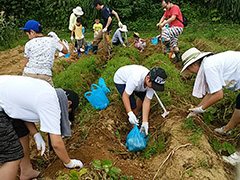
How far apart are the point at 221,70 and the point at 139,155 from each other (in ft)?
5.10

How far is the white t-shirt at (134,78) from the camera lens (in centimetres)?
272

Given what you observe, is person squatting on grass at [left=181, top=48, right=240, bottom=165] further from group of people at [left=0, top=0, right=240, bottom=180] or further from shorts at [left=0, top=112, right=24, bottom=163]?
shorts at [left=0, top=112, right=24, bottom=163]

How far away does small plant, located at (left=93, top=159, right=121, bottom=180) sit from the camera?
1914mm

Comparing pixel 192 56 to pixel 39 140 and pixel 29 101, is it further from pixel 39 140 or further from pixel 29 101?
pixel 39 140

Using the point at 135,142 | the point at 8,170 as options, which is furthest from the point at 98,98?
the point at 8,170

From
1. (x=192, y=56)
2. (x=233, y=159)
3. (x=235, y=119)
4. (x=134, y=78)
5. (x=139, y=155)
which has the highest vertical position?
(x=192, y=56)

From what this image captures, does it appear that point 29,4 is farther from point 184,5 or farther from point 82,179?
point 82,179

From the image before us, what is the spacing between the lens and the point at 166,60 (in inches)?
214

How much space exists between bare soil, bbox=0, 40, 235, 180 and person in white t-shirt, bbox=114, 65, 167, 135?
347mm

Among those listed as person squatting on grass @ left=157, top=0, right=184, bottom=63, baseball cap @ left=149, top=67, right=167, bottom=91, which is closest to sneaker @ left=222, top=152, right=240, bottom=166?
baseball cap @ left=149, top=67, right=167, bottom=91

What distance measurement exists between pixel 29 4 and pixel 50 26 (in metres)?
2.16

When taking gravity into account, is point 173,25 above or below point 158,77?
below

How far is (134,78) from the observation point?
2.71 metres

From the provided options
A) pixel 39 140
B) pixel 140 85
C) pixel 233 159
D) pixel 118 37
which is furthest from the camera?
pixel 118 37
